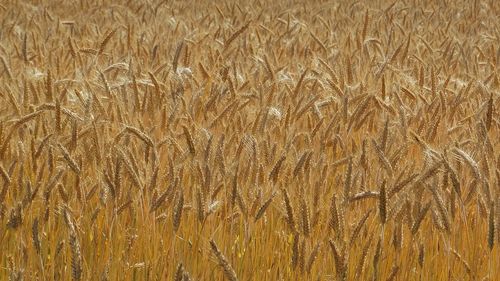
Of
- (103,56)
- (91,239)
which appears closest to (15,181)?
(91,239)

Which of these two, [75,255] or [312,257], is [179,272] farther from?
[312,257]

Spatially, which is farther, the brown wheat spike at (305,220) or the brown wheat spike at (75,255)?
the brown wheat spike at (305,220)

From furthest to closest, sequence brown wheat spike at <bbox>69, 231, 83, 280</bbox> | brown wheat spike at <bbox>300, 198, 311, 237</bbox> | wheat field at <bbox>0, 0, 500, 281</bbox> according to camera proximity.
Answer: wheat field at <bbox>0, 0, 500, 281</bbox>, brown wheat spike at <bbox>300, 198, 311, 237</bbox>, brown wheat spike at <bbox>69, 231, 83, 280</bbox>

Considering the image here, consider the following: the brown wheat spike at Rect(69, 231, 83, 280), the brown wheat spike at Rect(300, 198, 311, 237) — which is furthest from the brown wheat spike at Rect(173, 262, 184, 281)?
the brown wheat spike at Rect(300, 198, 311, 237)

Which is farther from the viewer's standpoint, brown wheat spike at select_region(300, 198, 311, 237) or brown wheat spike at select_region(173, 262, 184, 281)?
brown wheat spike at select_region(300, 198, 311, 237)

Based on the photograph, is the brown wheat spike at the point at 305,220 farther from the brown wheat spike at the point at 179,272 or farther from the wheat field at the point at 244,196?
the brown wheat spike at the point at 179,272

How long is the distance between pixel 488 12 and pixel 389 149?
5.50 meters

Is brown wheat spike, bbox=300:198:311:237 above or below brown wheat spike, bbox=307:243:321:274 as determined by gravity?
above

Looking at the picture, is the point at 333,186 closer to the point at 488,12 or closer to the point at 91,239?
the point at 91,239

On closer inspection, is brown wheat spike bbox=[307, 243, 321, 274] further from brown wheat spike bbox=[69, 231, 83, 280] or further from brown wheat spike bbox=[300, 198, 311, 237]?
brown wheat spike bbox=[69, 231, 83, 280]

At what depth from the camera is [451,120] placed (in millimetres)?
3004

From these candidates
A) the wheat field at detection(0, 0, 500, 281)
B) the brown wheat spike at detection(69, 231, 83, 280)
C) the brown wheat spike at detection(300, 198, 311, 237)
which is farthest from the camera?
the wheat field at detection(0, 0, 500, 281)

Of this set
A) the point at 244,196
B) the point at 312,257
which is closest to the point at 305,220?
the point at 312,257

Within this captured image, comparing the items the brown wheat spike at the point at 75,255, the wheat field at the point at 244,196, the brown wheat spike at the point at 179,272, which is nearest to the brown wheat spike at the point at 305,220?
the wheat field at the point at 244,196
